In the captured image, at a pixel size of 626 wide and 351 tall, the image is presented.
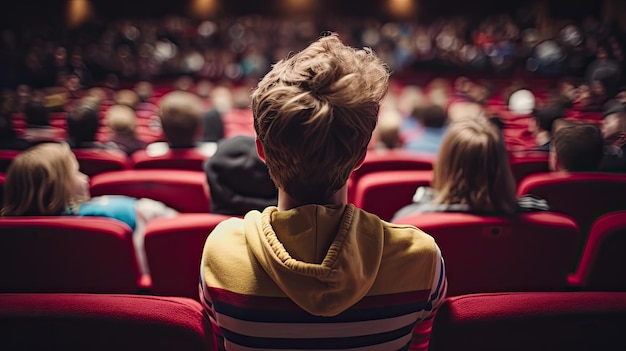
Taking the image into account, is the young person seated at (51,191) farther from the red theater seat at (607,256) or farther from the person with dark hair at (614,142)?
the person with dark hair at (614,142)

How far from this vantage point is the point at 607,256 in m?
1.34

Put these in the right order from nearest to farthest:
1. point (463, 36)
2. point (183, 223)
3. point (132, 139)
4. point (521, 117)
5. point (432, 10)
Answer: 1. point (183, 223)
2. point (132, 139)
3. point (521, 117)
4. point (463, 36)
5. point (432, 10)

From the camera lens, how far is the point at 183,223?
1.34 metres

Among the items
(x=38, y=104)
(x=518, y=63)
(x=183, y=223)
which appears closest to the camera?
(x=183, y=223)

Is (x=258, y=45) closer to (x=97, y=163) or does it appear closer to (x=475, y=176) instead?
(x=97, y=163)

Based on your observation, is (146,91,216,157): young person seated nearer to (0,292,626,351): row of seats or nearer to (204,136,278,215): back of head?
(204,136,278,215): back of head

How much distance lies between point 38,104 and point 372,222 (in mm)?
3848

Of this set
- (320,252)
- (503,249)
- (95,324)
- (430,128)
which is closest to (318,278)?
(320,252)

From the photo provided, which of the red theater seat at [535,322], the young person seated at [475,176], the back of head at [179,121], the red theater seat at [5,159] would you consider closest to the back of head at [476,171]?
the young person seated at [475,176]

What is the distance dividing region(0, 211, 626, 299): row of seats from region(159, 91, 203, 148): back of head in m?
1.34

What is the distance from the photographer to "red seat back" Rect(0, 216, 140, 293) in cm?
134

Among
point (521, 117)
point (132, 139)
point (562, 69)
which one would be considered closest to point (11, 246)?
point (132, 139)

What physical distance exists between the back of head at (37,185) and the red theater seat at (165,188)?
0.27 metres

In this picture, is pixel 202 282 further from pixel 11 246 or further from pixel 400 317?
pixel 11 246
